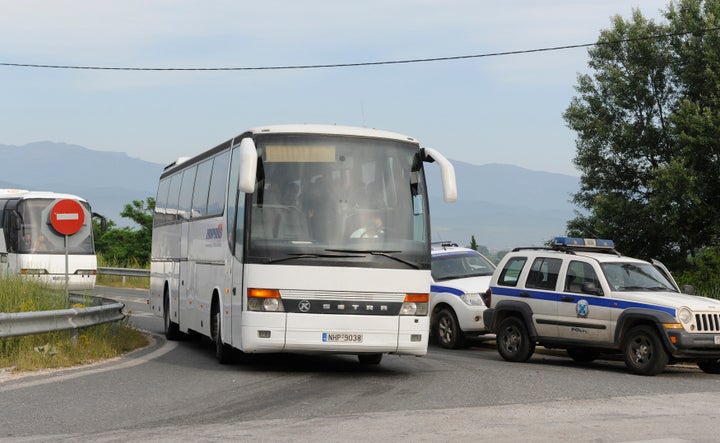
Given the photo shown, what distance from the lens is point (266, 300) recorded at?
532 inches

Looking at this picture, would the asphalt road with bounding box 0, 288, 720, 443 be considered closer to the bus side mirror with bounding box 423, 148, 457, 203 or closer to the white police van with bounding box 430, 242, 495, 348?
the bus side mirror with bounding box 423, 148, 457, 203

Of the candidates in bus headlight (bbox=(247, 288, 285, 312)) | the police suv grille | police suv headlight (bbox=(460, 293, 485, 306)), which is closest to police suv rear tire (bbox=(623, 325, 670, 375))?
the police suv grille

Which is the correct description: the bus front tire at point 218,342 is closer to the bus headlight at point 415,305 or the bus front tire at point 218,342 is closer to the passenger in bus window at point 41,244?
the bus headlight at point 415,305

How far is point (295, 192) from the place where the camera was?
13.8 metres

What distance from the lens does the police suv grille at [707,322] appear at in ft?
48.1

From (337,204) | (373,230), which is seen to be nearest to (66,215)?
(337,204)

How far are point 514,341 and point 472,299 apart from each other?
7.77 ft

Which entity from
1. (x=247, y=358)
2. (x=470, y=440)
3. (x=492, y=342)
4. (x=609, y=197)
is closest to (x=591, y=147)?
(x=609, y=197)

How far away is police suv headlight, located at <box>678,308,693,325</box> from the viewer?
47.9ft

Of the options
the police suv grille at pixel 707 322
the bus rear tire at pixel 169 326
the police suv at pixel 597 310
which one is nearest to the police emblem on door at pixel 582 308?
the police suv at pixel 597 310

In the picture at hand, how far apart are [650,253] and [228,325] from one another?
34716mm

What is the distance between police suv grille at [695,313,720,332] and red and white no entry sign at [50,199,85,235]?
9.52 meters

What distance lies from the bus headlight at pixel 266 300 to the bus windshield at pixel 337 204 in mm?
385

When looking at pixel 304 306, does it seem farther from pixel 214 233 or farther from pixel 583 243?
pixel 583 243
